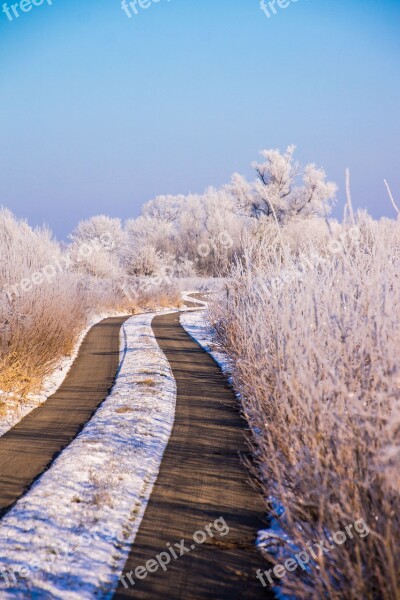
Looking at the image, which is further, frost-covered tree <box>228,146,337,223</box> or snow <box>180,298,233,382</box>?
frost-covered tree <box>228,146,337,223</box>

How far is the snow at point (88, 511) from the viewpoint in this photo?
3459mm

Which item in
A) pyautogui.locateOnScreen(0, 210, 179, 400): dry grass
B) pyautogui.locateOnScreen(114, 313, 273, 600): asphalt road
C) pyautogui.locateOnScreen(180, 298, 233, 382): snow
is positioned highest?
pyautogui.locateOnScreen(0, 210, 179, 400): dry grass

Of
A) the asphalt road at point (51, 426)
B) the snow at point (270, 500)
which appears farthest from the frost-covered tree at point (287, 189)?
the asphalt road at point (51, 426)

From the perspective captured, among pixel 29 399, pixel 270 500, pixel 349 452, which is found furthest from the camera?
pixel 29 399

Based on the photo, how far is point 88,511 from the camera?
4.42 metres

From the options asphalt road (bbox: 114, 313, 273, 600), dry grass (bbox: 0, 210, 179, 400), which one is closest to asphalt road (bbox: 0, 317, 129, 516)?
dry grass (bbox: 0, 210, 179, 400)

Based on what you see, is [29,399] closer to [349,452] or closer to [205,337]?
[349,452]

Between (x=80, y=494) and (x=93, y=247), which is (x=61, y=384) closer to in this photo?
(x=80, y=494)

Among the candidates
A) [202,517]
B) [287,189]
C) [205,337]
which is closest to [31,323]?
[202,517]

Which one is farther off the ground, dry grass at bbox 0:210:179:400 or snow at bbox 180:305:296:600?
dry grass at bbox 0:210:179:400

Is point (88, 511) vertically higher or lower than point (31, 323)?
lower

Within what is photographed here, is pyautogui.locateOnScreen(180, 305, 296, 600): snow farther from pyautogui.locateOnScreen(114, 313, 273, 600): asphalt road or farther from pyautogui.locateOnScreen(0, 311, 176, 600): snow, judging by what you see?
pyautogui.locateOnScreen(0, 311, 176, 600): snow

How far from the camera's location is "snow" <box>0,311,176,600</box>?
3459 millimetres

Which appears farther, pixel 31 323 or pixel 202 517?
pixel 31 323
